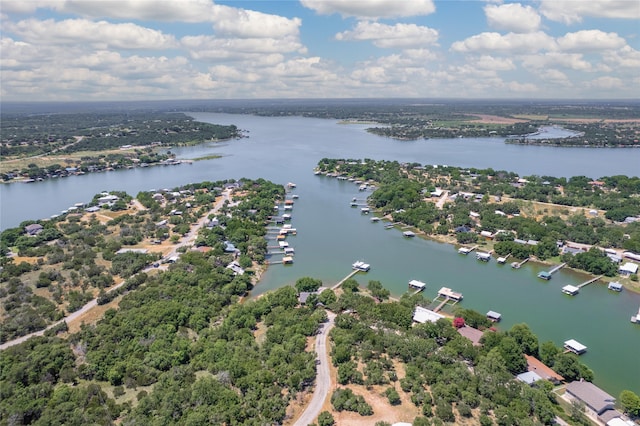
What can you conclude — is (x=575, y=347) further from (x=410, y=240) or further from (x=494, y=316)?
(x=410, y=240)

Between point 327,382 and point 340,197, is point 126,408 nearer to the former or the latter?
point 327,382

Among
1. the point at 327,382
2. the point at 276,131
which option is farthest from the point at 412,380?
the point at 276,131

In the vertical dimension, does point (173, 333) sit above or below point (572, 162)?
below

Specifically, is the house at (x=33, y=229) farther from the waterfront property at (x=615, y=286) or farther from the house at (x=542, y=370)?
the waterfront property at (x=615, y=286)

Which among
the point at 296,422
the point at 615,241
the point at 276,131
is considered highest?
the point at 276,131

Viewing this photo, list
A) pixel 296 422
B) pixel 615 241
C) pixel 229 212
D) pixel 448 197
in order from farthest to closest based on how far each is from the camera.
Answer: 1. pixel 448 197
2. pixel 229 212
3. pixel 615 241
4. pixel 296 422

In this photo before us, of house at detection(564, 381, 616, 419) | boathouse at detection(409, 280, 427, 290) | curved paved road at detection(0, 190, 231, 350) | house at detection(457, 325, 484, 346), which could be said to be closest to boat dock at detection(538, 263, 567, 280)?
boathouse at detection(409, 280, 427, 290)

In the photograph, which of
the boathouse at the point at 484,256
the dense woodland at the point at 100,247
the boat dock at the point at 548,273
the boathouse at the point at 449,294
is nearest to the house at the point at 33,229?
the dense woodland at the point at 100,247

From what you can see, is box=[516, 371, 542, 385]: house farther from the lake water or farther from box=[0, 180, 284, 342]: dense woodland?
box=[0, 180, 284, 342]: dense woodland
